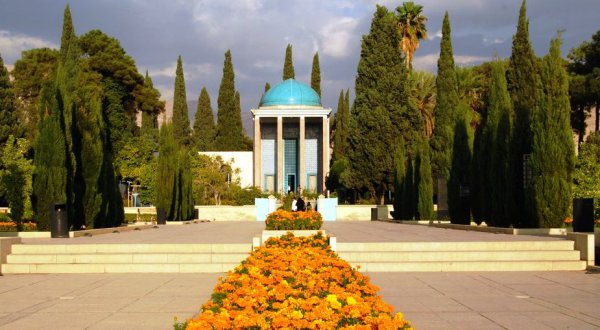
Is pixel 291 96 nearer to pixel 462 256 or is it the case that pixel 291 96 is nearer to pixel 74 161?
pixel 74 161

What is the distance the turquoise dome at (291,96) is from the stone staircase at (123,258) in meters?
44.4

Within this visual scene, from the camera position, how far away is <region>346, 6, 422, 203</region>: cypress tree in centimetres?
4553

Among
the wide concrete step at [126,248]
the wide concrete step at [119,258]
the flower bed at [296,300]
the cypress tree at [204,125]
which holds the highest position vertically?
the cypress tree at [204,125]

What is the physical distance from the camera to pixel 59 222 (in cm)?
1828

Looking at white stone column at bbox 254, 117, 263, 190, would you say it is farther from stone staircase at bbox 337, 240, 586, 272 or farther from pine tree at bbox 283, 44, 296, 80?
stone staircase at bbox 337, 240, 586, 272

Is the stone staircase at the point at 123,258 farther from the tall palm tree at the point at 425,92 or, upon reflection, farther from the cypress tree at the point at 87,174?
the tall palm tree at the point at 425,92

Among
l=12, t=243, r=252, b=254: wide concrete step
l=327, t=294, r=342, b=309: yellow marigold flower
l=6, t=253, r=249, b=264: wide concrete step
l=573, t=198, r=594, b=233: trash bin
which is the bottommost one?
l=6, t=253, r=249, b=264: wide concrete step

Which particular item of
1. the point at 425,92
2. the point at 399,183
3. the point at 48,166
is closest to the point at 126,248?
the point at 48,166

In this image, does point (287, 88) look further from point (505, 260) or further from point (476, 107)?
point (505, 260)

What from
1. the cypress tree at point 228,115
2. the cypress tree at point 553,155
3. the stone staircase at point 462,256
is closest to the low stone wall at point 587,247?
the stone staircase at point 462,256

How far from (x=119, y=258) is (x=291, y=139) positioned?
50.0 m

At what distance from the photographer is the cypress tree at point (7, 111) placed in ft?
160

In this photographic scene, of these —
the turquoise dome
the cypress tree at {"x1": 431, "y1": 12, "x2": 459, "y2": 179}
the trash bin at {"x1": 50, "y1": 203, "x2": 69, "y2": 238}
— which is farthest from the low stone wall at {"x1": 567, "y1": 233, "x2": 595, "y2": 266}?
the turquoise dome

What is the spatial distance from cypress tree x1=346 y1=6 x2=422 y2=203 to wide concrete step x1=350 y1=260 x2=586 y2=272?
1258 inches
